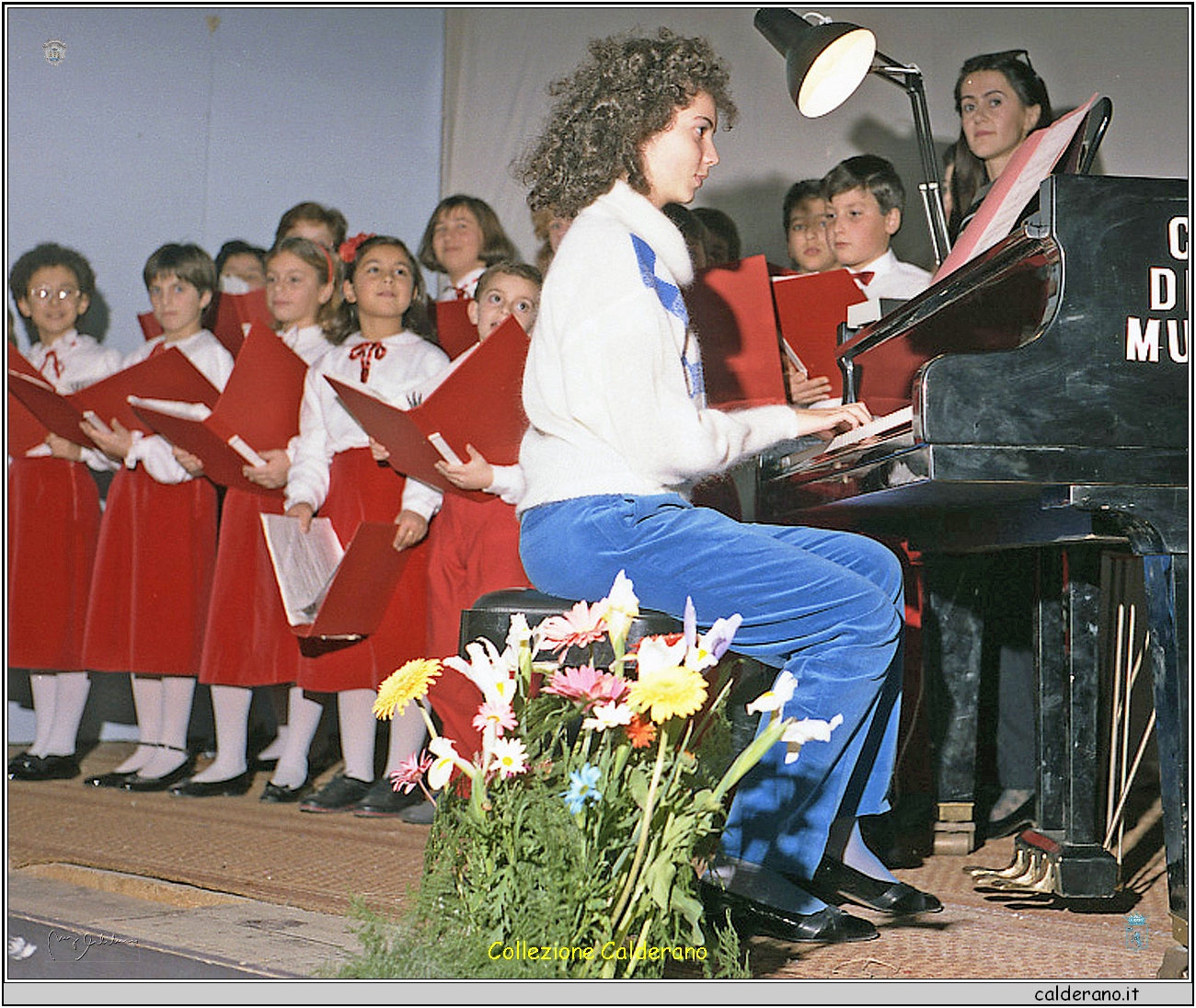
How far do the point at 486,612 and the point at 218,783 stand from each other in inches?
65.0

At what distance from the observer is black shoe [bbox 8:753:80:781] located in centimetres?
337

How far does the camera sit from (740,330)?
2.47 metres

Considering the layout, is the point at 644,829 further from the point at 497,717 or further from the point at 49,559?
the point at 49,559

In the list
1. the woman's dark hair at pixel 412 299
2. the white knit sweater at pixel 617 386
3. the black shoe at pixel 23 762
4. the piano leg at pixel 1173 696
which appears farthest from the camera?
the black shoe at pixel 23 762

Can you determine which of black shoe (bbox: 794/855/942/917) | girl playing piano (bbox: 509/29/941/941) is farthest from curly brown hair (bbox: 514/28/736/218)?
black shoe (bbox: 794/855/942/917)

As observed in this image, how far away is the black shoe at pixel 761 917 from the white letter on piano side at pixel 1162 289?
84cm

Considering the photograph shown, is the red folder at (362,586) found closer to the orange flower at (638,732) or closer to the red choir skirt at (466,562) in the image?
the red choir skirt at (466,562)

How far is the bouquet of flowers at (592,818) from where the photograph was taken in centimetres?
133

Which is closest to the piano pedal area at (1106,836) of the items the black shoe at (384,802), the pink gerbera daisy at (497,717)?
the pink gerbera daisy at (497,717)

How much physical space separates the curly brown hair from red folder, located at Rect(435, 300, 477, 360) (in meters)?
1.13

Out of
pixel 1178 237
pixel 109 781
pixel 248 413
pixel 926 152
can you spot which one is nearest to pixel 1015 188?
pixel 1178 237

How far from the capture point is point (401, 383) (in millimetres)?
3057

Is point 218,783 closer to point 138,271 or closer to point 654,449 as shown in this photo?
point 138,271
